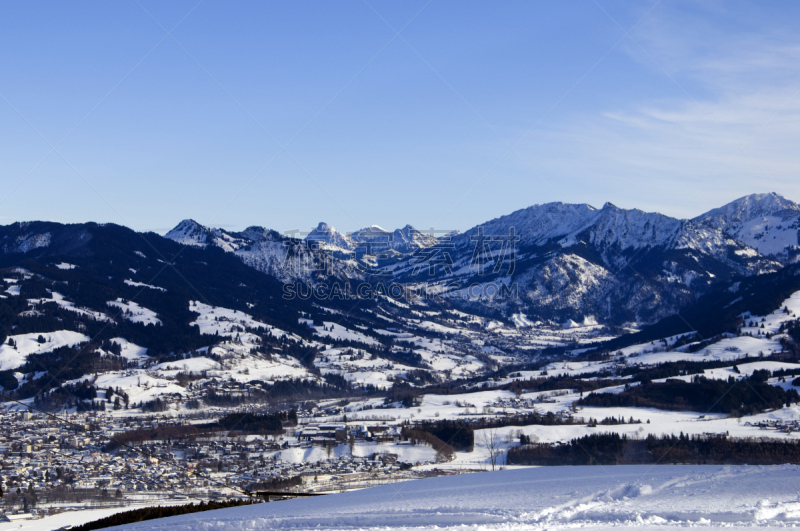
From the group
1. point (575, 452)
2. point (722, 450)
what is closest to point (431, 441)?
point (575, 452)

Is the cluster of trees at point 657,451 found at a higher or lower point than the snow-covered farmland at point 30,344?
lower

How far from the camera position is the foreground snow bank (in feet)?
59.7

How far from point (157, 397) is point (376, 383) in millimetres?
57662

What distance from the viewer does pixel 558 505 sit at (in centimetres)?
2006

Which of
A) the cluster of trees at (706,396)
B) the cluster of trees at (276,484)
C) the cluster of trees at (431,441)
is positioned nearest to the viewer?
the cluster of trees at (276,484)

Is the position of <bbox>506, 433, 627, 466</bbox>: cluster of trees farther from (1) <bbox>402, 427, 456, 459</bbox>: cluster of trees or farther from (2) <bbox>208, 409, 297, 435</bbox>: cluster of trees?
(2) <bbox>208, 409, 297, 435</bbox>: cluster of trees

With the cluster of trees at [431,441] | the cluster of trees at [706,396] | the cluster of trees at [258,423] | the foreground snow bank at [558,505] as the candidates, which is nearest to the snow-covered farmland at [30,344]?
the cluster of trees at [258,423]

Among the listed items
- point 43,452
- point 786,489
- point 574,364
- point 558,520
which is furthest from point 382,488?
point 574,364

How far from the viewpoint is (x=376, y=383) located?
170m

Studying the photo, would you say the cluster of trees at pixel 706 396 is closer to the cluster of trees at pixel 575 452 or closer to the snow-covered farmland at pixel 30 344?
the cluster of trees at pixel 575 452

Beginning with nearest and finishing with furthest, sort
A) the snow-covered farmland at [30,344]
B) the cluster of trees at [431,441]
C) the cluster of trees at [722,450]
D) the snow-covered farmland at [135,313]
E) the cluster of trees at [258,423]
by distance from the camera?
the cluster of trees at [722,450], the cluster of trees at [431,441], the cluster of trees at [258,423], the snow-covered farmland at [30,344], the snow-covered farmland at [135,313]

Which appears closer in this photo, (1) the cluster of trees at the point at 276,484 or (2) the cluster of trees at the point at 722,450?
(1) the cluster of trees at the point at 276,484

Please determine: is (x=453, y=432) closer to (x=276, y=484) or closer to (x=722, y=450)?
(x=722, y=450)

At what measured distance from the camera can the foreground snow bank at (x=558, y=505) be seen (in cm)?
1819
